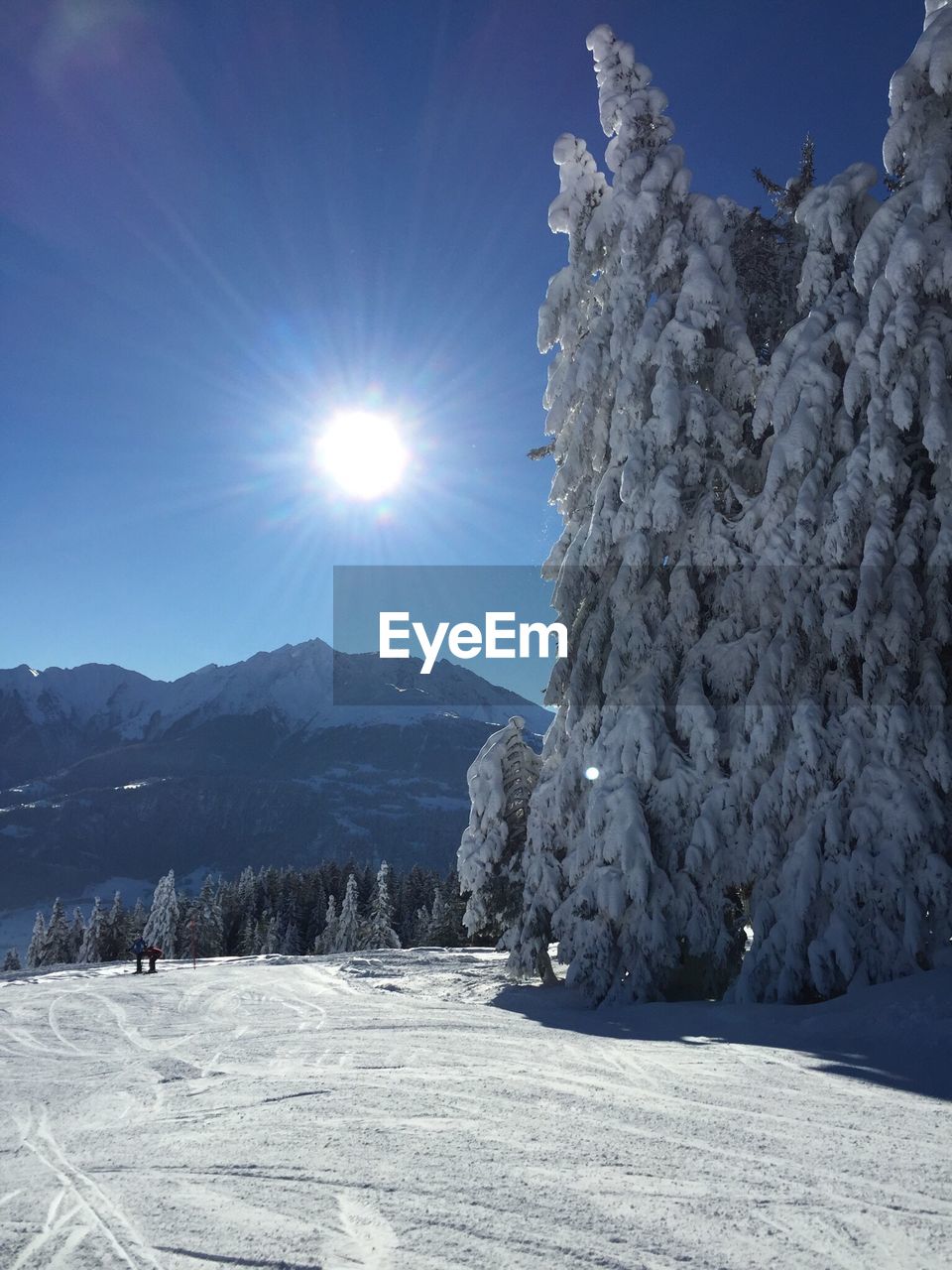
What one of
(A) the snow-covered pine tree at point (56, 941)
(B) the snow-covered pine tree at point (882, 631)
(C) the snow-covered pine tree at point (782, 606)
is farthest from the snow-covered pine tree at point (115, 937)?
(B) the snow-covered pine tree at point (882, 631)

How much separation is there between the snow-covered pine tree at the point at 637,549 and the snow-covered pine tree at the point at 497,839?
1003 mm

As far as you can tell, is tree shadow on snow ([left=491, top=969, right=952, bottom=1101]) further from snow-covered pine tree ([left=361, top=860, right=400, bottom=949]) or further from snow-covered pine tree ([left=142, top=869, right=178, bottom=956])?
snow-covered pine tree ([left=142, top=869, right=178, bottom=956])

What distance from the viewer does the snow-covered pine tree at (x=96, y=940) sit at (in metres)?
62.1

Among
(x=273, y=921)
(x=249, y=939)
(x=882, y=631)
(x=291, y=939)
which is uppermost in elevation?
(x=882, y=631)

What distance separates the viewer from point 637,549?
12.9 meters

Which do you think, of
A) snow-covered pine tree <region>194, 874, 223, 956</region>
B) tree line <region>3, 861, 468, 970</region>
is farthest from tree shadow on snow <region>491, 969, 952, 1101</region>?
snow-covered pine tree <region>194, 874, 223, 956</region>

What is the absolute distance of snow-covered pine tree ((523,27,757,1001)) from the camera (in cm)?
1148

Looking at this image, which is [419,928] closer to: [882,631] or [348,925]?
[348,925]

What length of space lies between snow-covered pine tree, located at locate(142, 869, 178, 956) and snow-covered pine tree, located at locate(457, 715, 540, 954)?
2039 inches

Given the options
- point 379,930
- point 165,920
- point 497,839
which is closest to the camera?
point 497,839

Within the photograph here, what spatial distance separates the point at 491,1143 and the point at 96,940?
69.5 metres

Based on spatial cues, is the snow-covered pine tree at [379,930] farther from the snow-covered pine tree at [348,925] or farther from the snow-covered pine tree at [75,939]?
the snow-covered pine tree at [75,939]

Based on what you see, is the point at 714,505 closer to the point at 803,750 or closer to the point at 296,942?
the point at 803,750

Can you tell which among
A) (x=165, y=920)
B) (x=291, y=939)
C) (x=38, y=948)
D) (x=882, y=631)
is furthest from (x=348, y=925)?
(x=882, y=631)
